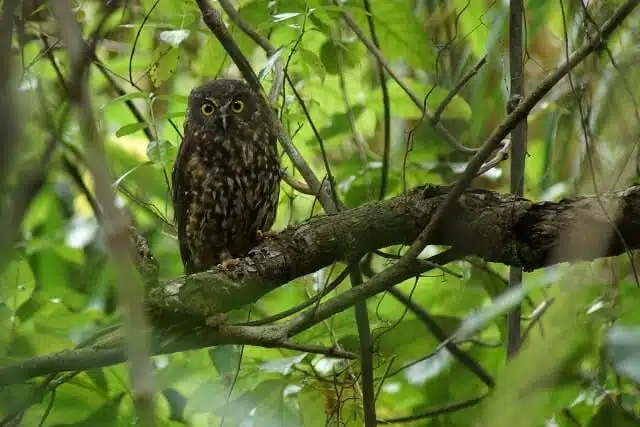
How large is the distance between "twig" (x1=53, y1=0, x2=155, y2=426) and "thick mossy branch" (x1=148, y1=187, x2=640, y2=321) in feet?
4.66

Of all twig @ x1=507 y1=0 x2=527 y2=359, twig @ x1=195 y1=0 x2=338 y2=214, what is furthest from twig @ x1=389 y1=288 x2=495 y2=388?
twig @ x1=507 y1=0 x2=527 y2=359

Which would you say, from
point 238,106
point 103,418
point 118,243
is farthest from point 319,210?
point 118,243

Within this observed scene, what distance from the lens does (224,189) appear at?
12.6 feet

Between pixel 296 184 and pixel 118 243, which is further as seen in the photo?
pixel 296 184

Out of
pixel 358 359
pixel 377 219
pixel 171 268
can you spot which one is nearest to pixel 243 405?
pixel 358 359

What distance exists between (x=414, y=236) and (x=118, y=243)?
170 centimetres

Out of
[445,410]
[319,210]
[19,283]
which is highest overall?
[319,210]

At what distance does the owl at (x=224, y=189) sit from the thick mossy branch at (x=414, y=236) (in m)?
1.18

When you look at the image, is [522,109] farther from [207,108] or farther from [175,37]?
[207,108]

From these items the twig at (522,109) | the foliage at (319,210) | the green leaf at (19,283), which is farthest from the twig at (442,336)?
the green leaf at (19,283)

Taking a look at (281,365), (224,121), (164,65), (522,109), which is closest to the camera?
(522,109)

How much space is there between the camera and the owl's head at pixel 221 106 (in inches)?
160

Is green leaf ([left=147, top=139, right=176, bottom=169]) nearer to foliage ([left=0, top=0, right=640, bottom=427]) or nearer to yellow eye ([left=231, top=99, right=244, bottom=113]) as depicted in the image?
foliage ([left=0, top=0, right=640, bottom=427])

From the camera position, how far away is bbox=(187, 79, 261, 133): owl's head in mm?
4074
